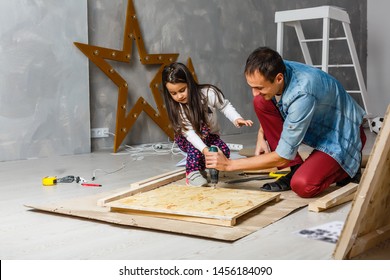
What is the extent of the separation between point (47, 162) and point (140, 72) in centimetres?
130

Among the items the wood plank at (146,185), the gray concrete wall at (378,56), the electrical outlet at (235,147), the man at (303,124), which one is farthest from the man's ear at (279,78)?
the gray concrete wall at (378,56)

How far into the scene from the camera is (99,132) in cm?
427

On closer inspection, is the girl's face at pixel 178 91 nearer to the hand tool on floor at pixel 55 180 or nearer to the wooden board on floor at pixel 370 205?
the hand tool on floor at pixel 55 180

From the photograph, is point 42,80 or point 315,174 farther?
point 42,80

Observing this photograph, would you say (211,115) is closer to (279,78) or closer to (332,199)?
(279,78)

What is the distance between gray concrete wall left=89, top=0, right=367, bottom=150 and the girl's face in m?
1.72

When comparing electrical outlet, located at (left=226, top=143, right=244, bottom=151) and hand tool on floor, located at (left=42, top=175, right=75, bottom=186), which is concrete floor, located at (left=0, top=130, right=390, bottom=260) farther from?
electrical outlet, located at (left=226, top=143, right=244, bottom=151)

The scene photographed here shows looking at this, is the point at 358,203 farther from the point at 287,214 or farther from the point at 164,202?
the point at 164,202

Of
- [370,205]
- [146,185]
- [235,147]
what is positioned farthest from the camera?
[235,147]

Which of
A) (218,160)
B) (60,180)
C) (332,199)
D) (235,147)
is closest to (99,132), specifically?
(235,147)

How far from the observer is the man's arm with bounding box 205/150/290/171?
2168 mm

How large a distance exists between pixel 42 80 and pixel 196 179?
1774 millimetres

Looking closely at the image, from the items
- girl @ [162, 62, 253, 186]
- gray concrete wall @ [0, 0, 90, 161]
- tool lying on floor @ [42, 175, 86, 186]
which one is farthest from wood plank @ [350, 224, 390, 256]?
gray concrete wall @ [0, 0, 90, 161]

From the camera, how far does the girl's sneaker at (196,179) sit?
2602mm
